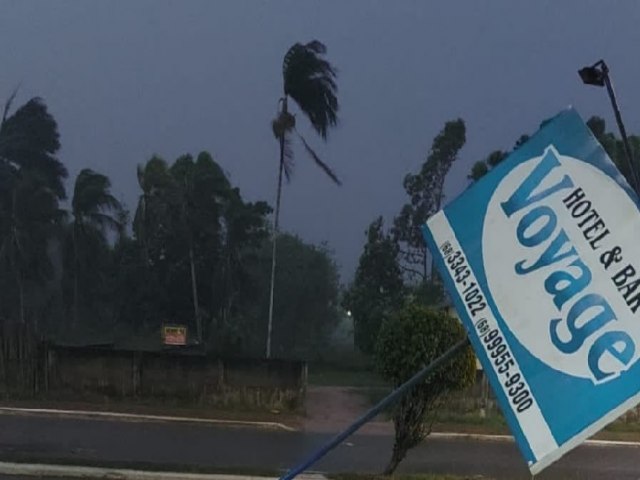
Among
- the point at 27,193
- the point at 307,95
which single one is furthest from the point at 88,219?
the point at 307,95

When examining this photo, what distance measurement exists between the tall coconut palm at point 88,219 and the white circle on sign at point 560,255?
1133 inches

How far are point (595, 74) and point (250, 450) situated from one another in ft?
33.5

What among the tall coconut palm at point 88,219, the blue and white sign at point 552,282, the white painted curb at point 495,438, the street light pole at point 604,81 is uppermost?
the tall coconut palm at point 88,219

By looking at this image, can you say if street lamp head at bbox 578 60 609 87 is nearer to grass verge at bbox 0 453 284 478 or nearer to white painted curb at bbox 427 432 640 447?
grass verge at bbox 0 453 284 478

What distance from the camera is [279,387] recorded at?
56.3 ft

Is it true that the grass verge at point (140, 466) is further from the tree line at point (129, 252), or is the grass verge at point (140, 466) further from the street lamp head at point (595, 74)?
the tree line at point (129, 252)

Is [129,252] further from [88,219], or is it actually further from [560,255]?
[560,255]

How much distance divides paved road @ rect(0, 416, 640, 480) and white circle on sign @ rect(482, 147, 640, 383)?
24.4 feet

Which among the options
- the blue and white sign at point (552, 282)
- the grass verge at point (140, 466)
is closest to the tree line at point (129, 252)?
the grass verge at point (140, 466)

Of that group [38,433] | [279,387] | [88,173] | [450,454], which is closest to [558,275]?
[450,454]

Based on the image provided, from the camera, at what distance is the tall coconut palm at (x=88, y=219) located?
103ft

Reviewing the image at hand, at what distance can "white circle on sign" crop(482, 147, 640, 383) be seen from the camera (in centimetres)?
316

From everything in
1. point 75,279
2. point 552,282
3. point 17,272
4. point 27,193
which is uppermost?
point 27,193

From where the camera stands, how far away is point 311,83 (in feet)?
70.8
